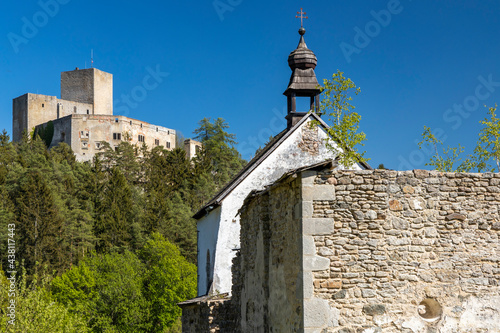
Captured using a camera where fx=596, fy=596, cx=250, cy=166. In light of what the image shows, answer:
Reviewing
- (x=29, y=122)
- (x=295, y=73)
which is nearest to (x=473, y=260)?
(x=295, y=73)

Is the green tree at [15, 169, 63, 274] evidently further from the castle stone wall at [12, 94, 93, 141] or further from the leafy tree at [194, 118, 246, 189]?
the castle stone wall at [12, 94, 93, 141]

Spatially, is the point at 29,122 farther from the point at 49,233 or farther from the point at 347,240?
the point at 347,240

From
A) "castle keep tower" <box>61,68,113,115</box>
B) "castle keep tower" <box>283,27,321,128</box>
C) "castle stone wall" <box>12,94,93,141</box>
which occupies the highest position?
"castle keep tower" <box>61,68,113,115</box>

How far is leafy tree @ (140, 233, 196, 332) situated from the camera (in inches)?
1597

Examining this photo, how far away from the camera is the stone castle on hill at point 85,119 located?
255ft

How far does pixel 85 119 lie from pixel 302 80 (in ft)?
206

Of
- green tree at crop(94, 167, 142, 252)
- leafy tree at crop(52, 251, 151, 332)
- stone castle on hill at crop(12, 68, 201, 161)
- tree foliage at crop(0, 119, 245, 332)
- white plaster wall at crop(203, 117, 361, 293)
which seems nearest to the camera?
white plaster wall at crop(203, 117, 361, 293)

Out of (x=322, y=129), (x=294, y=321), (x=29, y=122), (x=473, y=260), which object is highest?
(x=29, y=122)

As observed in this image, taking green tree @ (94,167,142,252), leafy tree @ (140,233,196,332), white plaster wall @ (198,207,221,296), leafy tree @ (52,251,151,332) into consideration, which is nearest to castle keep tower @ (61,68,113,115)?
green tree @ (94,167,142,252)

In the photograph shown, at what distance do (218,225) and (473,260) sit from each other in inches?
422

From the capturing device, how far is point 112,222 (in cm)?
5234

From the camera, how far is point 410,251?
321 inches

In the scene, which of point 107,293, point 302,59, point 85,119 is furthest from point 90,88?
point 302,59

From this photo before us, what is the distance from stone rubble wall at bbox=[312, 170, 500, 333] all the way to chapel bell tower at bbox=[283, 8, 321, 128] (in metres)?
11.8
